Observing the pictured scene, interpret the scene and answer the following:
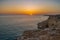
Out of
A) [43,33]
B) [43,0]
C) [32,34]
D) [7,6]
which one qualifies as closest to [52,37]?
[43,33]

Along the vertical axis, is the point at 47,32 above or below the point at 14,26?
below

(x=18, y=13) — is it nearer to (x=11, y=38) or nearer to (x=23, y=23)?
(x=23, y=23)

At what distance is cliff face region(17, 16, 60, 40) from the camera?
1918mm

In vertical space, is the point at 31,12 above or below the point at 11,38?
above

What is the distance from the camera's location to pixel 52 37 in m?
1.88

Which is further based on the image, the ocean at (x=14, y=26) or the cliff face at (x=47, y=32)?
the ocean at (x=14, y=26)

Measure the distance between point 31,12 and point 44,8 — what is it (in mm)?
236

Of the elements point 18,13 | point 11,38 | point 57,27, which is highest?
point 18,13

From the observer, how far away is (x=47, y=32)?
204cm

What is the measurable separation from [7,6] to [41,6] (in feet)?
1.82

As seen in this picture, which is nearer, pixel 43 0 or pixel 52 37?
pixel 52 37

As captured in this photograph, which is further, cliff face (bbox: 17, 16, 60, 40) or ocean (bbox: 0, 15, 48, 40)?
ocean (bbox: 0, 15, 48, 40)

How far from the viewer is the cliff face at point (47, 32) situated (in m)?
1.92

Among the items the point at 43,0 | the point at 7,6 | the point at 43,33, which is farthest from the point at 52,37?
the point at 7,6
